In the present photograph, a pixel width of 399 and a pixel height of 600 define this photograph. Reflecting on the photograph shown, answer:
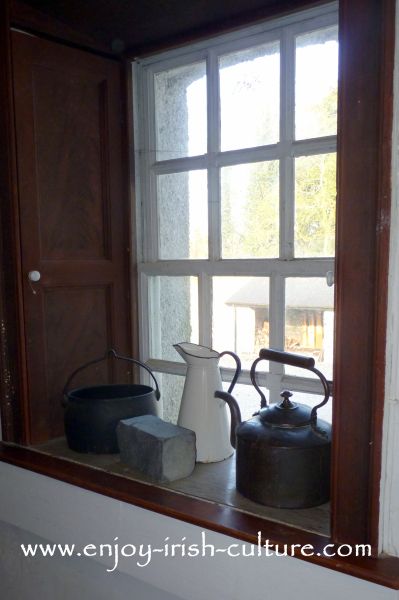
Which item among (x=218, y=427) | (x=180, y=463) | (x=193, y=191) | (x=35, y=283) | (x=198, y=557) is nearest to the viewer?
(x=198, y=557)

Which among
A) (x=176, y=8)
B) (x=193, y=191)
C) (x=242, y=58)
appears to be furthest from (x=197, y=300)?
(x=176, y=8)

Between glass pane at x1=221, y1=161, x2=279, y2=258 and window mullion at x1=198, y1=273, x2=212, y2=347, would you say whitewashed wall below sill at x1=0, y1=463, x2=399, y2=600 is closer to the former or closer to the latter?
window mullion at x1=198, y1=273, x2=212, y2=347

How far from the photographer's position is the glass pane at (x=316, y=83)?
129cm

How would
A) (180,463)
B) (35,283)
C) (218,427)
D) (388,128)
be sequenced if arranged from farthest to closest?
(35,283), (218,427), (180,463), (388,128)

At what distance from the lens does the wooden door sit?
141 centimetres

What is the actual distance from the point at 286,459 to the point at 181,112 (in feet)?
3.58

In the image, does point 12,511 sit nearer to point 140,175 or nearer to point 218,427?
point 218,427

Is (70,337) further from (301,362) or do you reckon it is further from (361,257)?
(361,257)

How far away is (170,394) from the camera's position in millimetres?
1718

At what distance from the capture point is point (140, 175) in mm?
1667

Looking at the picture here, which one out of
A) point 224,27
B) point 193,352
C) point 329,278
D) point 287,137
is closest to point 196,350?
point 193,352

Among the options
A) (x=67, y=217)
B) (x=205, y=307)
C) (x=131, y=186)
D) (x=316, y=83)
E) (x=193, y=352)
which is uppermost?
(x=316, y=83)

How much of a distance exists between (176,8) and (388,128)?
83 centimetres

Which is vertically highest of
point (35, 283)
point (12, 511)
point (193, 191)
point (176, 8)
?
point (176, 8)
